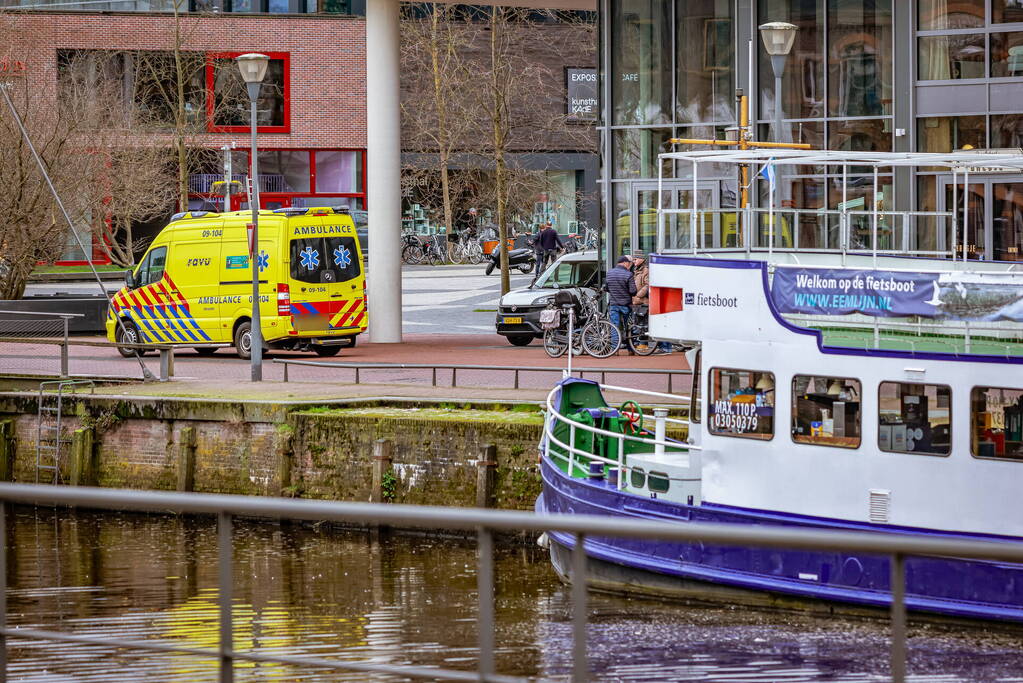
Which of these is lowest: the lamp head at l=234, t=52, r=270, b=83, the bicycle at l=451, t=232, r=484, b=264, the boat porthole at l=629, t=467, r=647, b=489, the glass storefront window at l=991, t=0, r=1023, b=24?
the boat porthole at l=629, t=467, r=647, b=489

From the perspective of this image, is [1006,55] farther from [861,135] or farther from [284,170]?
[284,170]

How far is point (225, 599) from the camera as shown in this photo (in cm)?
522

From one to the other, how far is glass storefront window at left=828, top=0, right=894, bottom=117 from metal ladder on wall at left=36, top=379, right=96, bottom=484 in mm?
12886

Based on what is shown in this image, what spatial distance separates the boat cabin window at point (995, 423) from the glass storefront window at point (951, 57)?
1283 centimetres

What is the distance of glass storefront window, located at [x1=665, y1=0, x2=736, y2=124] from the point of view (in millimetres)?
27172

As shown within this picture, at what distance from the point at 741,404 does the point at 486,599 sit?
9609mm

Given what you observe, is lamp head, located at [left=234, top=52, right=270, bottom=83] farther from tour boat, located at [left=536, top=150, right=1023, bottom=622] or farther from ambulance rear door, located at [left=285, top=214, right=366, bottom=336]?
tour boat, located at [left=536, top=150, right=1023, bottom=622]

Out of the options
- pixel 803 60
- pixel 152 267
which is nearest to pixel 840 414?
pixel 803 60

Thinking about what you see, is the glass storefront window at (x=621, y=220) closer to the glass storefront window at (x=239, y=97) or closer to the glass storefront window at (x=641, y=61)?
the glass storefront window at (x=641, y=61)

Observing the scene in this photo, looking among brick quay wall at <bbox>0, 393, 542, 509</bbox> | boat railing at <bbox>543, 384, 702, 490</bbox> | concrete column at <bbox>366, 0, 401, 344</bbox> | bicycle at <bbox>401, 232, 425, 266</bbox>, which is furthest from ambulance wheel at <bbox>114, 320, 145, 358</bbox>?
bicycle at <bbox>401, 232, 425, 266</bbox>

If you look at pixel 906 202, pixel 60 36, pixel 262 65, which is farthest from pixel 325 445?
pixel 60 36

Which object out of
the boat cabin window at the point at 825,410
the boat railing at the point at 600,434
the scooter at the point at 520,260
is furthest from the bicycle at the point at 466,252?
the boat cabin window at the point at 825,410

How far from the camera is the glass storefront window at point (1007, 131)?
79.7ft

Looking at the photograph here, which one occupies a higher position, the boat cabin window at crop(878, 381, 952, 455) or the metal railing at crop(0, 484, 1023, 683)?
the metal railing at crop(0, 484, 1023, 683)
